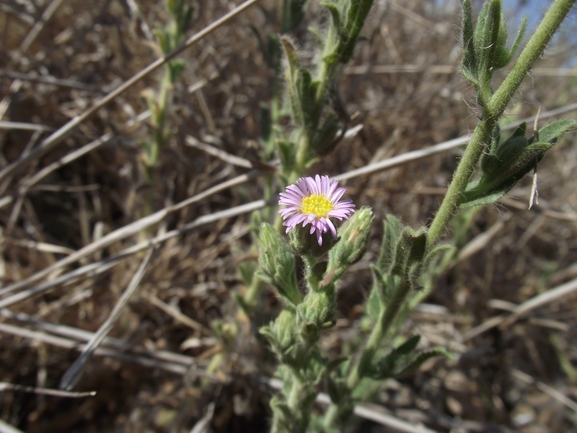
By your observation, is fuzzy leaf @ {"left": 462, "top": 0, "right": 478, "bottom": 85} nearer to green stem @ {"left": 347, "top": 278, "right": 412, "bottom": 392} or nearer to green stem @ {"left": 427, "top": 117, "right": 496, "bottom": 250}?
green stem @ {"left": 427, "top": 117, "right": 496, "bottom": 250}

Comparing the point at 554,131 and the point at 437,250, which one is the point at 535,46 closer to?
the point at 554,131

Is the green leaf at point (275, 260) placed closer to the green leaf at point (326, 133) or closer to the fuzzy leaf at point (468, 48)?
the green leaf at point (326, 133)

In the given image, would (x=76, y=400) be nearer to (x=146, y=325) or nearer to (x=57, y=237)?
(x=146, y=325)

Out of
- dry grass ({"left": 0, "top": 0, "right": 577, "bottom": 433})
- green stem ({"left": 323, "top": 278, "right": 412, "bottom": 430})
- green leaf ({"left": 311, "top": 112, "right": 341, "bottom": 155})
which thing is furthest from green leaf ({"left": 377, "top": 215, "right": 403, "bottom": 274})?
dry grass ({"left": 0, "top": 0, "right": 577, "bottom": 433})

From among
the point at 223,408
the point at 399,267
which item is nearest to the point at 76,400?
the point at 223,408

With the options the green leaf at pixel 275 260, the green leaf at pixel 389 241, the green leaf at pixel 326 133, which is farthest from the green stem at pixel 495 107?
the green leaf at pixel 326 133

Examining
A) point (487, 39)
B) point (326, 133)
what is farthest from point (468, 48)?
point (326, 133)
